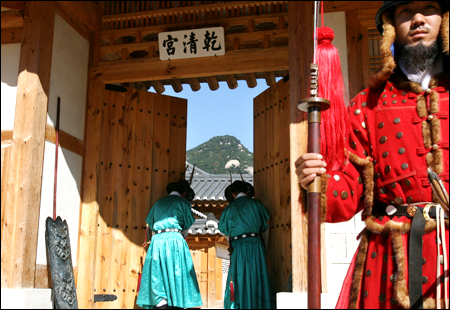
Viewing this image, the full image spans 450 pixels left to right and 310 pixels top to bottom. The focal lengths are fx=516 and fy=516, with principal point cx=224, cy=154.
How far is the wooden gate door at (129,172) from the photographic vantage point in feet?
22.4

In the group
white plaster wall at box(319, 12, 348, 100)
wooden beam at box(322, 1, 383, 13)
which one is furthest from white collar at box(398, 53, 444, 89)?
wooden beam at box(322, 1, 383, 13)

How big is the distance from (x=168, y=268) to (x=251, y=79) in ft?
9.37

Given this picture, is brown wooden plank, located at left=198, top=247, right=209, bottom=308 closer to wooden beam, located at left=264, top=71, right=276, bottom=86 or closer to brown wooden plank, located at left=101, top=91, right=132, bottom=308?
brown wooden plank, located at left=101, top=91, right=132, bottom=308

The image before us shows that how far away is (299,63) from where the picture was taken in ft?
17.0

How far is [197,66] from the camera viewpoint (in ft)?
21.9

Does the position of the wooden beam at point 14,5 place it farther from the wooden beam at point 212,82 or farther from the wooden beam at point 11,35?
the wooden beam at point 212,82

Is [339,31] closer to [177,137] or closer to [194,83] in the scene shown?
[194,83]

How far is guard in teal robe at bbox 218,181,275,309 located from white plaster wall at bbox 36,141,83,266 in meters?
1.94

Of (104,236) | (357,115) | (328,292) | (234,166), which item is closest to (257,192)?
(104,236)

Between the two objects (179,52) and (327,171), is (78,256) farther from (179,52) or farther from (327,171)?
(327,171)

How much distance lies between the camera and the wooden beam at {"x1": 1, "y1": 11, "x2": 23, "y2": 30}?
599 centimetres

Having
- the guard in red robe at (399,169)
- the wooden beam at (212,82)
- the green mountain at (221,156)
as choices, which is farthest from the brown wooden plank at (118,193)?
the green mountain at (221,156)

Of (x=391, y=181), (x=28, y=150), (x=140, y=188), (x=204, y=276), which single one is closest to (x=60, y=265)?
(x=28, y=150)

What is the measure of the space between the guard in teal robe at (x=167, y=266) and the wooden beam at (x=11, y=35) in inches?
105
